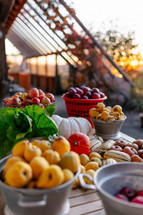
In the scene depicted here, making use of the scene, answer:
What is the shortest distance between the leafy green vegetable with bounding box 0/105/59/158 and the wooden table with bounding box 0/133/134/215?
0.25m

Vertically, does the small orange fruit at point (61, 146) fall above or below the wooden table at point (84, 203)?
above

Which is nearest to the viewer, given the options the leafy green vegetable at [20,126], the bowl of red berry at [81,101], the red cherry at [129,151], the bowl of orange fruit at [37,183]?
the bowl of orange fruit at [37,183]

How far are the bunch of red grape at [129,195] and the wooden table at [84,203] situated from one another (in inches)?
5.3

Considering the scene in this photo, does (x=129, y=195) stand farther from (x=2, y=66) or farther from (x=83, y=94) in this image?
(x=2, y=66)

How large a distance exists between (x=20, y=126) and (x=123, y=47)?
19.4 ft

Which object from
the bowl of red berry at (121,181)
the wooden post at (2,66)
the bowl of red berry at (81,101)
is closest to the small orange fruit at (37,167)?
the bowl of red berry at (121,181)

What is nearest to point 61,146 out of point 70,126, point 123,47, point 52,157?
point 52,157

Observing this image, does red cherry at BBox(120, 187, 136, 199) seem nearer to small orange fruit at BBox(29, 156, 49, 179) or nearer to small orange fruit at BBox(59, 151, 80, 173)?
small orange fruit at BBox(59, 151, 80, 173)

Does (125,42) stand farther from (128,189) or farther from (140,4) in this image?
(128,189)

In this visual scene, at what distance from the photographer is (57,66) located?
27.7 ft

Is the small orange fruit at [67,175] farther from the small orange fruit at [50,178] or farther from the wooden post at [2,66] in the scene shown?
the wooden post at [2,66]

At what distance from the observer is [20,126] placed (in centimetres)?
100

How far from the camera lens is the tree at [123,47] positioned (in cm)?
622

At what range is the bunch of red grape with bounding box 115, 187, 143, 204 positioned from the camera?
0.65 metres
